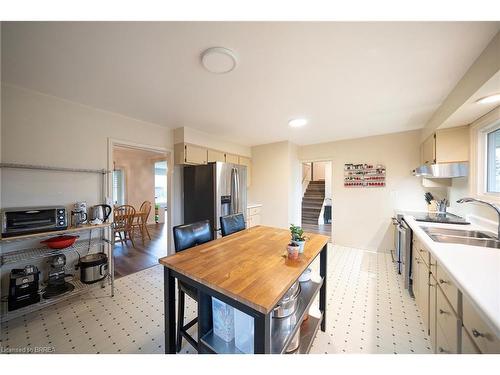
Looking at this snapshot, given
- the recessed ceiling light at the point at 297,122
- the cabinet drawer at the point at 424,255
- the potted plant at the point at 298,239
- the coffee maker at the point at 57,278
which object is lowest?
the coffee maker at the point at 57,278

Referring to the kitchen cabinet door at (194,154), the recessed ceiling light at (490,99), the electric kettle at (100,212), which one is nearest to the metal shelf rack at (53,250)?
the electric kettle at (100,212)

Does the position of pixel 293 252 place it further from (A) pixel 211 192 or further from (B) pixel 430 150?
(B) pixel 430 150

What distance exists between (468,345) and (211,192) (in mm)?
2608

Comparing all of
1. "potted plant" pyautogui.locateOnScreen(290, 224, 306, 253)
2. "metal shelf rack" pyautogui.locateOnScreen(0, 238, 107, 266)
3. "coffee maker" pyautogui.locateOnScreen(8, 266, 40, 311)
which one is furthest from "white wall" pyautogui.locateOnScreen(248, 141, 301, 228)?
"coffee maker" pyautogui.locateOnScreen(8, 266, 40, 311)

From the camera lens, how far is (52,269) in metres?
1.85

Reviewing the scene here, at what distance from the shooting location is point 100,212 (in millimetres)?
2127

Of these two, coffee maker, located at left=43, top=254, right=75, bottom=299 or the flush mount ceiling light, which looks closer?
the flush mount ceiling light

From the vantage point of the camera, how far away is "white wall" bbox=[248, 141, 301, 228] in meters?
3.73

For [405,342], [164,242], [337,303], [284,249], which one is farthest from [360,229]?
[164,242]

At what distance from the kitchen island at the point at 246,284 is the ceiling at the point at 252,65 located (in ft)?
4.56

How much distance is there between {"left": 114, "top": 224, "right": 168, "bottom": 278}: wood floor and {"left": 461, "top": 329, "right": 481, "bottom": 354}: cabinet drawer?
10.6 feet

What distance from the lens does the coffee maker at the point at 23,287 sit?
1.53 metres

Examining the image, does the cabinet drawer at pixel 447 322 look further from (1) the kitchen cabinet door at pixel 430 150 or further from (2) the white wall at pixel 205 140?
(2) the white wall at pixel 205 140

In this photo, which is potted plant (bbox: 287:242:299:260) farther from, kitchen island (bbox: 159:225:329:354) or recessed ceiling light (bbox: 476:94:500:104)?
recessed ceiling light (bbox: 476:94:500:104)
